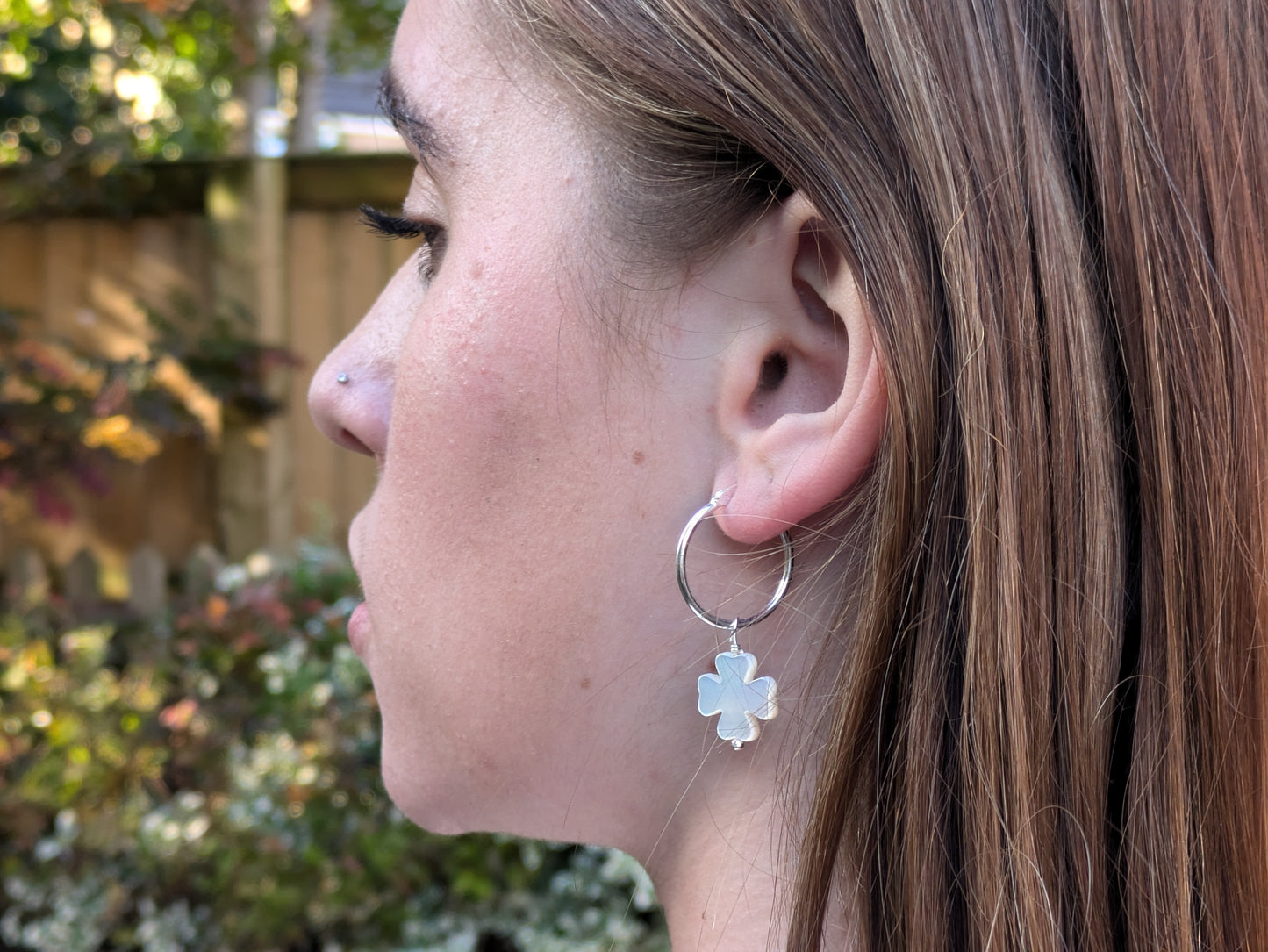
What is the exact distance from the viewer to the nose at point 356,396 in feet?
3.89

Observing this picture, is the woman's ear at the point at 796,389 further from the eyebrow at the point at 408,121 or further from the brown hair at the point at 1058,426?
the eyebrow at the point at 408,121

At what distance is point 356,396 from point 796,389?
528 millimetres

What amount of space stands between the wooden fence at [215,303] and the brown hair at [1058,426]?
370 cm

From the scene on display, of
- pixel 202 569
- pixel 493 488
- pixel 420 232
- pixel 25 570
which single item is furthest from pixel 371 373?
pixel 25 570

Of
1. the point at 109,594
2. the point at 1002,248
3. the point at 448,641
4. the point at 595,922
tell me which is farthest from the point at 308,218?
the point at 1002,248

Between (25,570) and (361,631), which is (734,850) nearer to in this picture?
(361,631)

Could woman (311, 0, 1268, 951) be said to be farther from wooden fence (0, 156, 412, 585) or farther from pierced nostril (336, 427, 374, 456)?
wooden fence (0, 156, 412, 585)

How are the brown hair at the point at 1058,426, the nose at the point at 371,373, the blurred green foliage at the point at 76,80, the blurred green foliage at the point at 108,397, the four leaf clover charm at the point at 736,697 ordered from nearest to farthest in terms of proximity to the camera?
the brown hair at the point at 1058,426
the four leaf clover charm at the point at 736,697
the nose at the point at 371,373
the blurred green foliage at the point at 108,397
the blurred green foliage at the point at 76,80

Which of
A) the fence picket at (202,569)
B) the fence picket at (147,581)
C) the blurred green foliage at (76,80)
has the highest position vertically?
the blurred green foliage at (76,80)

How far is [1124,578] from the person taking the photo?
837 mm

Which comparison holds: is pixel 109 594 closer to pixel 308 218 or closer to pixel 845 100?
pixel 308 218

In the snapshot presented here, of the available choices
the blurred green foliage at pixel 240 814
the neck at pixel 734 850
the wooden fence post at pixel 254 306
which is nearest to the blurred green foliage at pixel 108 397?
the wooden fence post at pixel 254 306

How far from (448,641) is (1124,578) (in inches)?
24.3

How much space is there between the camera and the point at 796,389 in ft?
3.08
